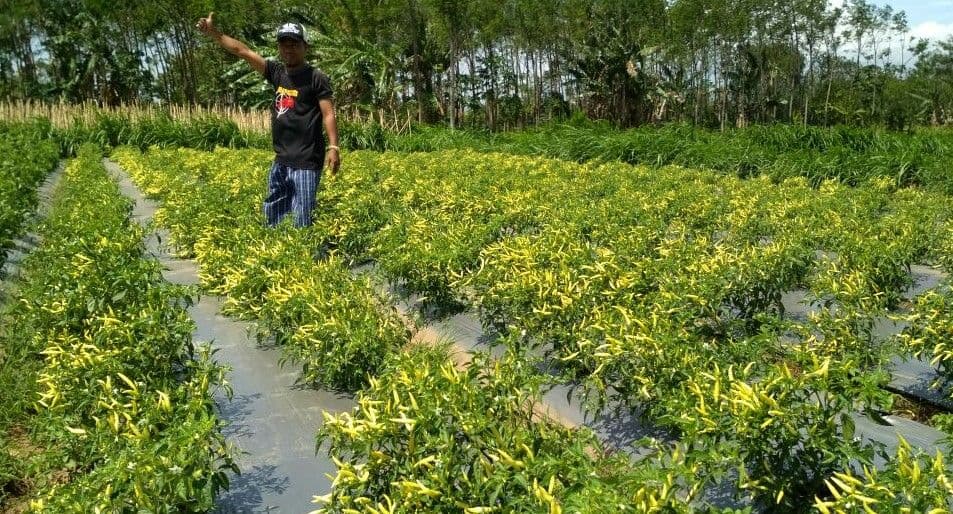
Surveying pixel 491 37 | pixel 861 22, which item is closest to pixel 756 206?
pixel 491 37

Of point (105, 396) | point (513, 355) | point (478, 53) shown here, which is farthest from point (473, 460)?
point (478, 53)

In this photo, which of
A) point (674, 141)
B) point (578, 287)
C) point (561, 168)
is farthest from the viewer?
point (674, 141)

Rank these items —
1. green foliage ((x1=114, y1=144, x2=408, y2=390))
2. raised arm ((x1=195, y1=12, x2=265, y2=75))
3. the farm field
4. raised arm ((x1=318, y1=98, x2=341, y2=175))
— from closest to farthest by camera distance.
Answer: the farm field
green foliage ((x1=114, y1=144, x2=408, y2=390))
raised arm ((x1=195, y1=12, x2=265, y2=75))
raised arm ((x1=318, y1=98, x2=341, y2=175))

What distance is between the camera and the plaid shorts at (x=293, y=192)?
5.24 meters

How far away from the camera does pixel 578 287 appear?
3371 mm

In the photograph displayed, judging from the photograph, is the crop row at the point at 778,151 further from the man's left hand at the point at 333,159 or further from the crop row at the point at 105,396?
the crop row at the point at 105,396

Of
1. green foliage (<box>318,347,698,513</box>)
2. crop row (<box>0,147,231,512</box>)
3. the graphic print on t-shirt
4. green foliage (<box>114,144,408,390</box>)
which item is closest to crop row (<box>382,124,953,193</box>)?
the graphic print on t-shirt

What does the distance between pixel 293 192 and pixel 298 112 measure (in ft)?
2.22

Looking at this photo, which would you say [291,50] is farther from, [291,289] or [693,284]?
[693,284]

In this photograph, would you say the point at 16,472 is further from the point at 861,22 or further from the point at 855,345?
the point at 861,22

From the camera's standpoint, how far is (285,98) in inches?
200

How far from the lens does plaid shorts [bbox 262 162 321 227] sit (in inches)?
206

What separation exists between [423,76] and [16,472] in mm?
26816

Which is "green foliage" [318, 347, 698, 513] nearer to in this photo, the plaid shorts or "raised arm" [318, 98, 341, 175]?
"raised arm" [318, 98, 341, 175]
